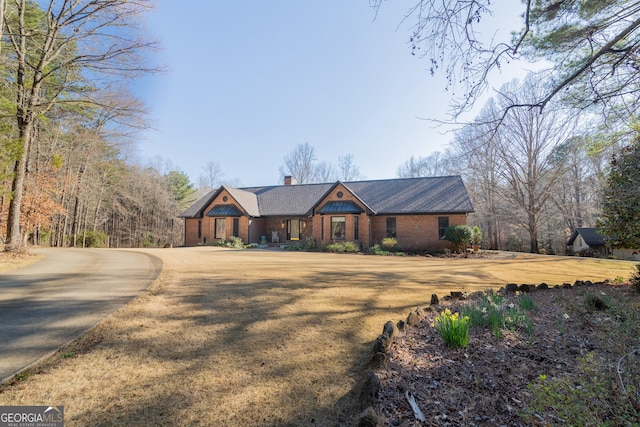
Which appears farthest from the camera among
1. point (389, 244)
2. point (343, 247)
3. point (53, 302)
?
point (389, 244)

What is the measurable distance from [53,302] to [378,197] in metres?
20.9

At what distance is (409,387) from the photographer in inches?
117

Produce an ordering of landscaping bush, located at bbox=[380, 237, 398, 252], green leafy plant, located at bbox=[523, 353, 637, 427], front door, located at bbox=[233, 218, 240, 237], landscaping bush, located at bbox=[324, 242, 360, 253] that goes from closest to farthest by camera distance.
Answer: green leafy plant, located at bbox=[523, 353, 637, 427] < landscaping bush, located at bbox=[324, 242, 360, 253] < landscaping bush, located at bbox=[380, 237, 398, 252] < front door, located at bbox=[233, 218, 240, 237]

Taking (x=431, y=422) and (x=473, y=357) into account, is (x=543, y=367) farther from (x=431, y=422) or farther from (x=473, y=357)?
(x=431, y=422)

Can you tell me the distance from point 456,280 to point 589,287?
314cm

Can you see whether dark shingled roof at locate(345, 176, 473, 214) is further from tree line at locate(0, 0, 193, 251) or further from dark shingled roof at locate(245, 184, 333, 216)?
tree line at locate(0, 0, 193, 251)

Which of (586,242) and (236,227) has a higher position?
(236,227)

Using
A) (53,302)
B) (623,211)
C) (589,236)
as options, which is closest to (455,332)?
(623,211)

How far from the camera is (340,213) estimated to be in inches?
843

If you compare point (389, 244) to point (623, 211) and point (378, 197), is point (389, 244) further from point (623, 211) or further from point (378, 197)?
point (623, 211)

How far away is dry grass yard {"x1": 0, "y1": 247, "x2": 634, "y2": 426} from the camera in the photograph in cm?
280

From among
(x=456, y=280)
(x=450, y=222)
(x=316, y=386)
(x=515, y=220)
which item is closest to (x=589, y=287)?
(x=456, y=280)

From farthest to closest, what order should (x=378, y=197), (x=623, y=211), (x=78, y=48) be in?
(x=378, y=197), (x=78, y=48), (x=623, y=211)

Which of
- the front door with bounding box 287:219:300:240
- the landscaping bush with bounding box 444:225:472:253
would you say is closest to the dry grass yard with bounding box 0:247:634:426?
the landscaping bush with bounding box 444:225:472:253
